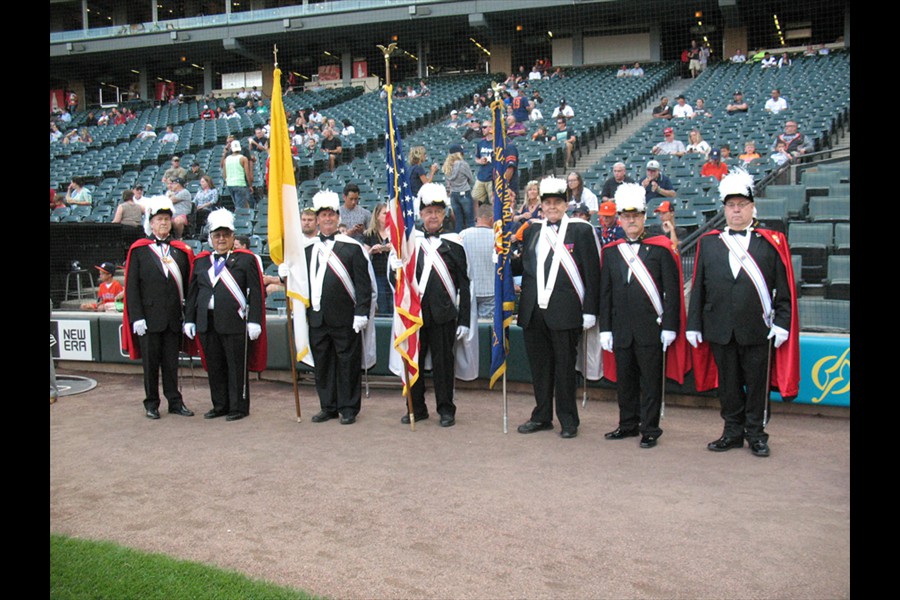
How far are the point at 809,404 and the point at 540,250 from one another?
8.91 ft

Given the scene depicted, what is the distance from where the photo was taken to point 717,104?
1984cm

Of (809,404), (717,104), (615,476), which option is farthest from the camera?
(717,104)

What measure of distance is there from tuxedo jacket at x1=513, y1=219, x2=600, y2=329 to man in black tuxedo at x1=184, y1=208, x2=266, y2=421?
102 inches

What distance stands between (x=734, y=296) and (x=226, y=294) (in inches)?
174

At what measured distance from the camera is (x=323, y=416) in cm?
746

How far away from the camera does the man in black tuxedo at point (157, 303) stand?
7.85m

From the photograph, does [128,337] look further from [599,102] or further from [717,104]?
[599,102]

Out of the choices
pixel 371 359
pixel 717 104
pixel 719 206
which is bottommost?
pixel 371 359

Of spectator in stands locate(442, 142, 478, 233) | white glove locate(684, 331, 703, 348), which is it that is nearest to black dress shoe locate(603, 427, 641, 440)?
white glove locate(684, 331, 703, 348)

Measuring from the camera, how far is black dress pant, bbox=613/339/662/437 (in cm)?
634

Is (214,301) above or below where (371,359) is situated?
above

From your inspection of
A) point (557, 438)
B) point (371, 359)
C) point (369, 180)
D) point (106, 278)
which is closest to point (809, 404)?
point (557, 438)

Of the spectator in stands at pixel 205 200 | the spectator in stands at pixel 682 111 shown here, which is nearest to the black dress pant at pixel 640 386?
the spectator in stands at pixel 205 200

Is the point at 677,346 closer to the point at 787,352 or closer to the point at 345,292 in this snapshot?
the point at 787,352
